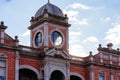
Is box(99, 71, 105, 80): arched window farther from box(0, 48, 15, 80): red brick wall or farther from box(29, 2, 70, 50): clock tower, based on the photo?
box(0, 48, 15, 80): red brick wall

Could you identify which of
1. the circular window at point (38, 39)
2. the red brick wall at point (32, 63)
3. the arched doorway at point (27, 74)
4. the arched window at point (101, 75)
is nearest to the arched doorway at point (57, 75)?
the red brick wall at point (32, 63)

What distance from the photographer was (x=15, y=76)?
45.2 m

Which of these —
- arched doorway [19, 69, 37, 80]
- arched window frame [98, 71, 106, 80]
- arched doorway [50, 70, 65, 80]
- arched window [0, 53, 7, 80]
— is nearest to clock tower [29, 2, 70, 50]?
arched doorway [50, 70, 65, 80]

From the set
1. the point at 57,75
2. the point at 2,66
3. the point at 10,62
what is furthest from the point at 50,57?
the point at 2,66

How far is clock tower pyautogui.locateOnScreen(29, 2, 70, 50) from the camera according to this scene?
5000cm

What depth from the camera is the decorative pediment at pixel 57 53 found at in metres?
48.2

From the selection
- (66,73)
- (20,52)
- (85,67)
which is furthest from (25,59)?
(85,67)

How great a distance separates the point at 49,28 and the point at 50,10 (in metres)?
2.75

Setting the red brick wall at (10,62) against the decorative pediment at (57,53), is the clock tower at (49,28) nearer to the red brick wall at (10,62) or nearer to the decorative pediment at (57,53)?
the decorative pediment at (57,53)

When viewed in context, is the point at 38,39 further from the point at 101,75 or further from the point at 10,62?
the point at 101,75

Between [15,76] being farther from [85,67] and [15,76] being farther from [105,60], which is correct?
[105,60]

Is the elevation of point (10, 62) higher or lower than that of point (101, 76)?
higher

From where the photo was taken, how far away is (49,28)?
165 feet

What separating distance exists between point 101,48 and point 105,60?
1.73 metres
